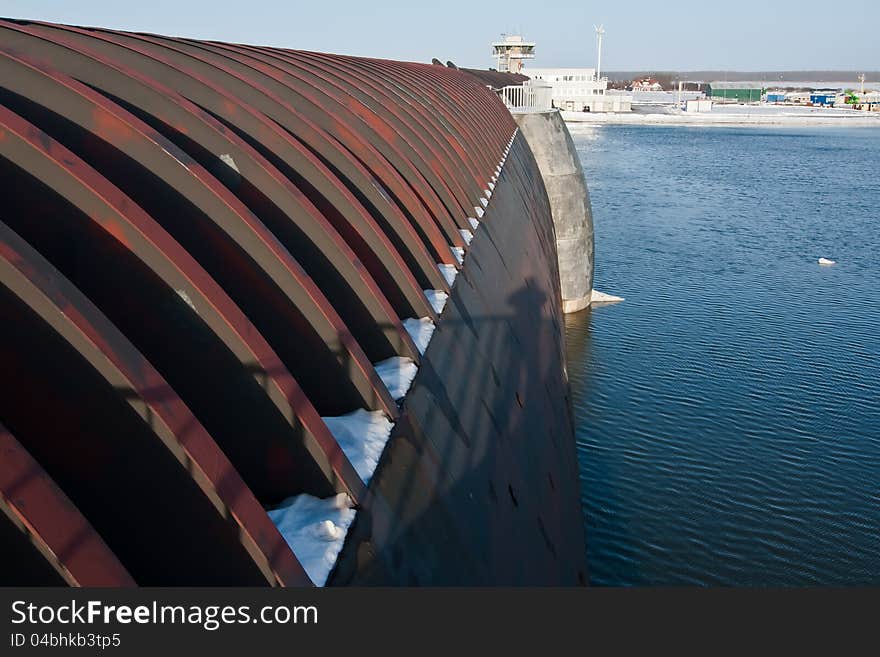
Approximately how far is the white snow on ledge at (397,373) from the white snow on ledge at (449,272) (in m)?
2.43

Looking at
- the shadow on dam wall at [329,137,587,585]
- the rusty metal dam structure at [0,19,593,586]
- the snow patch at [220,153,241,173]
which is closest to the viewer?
the rusty metal dam structure at [0,19,593,586]

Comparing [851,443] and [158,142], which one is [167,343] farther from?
[851,443]

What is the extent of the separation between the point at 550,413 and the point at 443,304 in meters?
2.94

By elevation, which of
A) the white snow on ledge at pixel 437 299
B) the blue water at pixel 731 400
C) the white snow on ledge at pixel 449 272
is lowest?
the blue water at pixel 731 400

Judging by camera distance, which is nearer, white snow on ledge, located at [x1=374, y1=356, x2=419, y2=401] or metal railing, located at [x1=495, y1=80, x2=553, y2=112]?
white snow on ledge, located at [x1=374, y1=356, x2=419, y2=401]

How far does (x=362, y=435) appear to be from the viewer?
551 cm

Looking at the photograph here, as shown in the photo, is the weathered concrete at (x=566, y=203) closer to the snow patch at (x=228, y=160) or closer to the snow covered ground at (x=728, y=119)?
the snow patch at (x=228, y=160)

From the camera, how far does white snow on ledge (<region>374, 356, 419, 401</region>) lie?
247 inches

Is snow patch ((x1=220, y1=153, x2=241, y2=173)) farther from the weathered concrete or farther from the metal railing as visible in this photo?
the metal railing

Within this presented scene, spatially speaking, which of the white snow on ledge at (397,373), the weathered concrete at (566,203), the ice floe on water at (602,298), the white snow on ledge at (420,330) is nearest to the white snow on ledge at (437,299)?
the white snow on ledge at (420,330)

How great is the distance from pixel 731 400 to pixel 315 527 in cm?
2079

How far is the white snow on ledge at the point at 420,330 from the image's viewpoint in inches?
283

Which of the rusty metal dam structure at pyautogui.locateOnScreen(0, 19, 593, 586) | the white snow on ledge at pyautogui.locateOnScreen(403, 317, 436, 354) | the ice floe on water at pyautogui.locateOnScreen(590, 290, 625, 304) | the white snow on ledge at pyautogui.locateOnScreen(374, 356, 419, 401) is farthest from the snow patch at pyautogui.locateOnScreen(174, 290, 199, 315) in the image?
the ice floe on water at pyautogui.locateOnScreen(590, 290, 625, 304)

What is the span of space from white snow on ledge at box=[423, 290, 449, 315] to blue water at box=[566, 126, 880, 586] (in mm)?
9639
